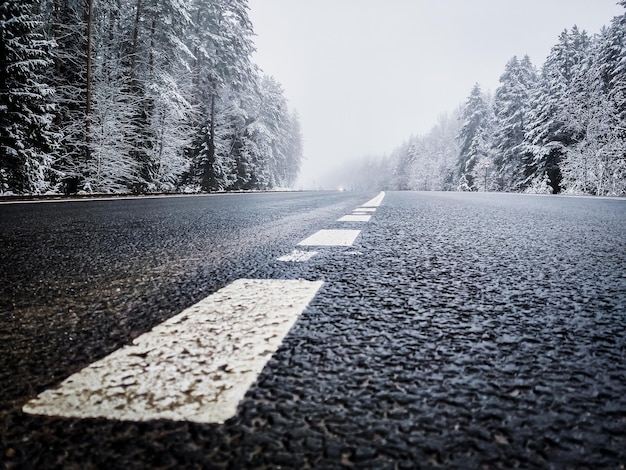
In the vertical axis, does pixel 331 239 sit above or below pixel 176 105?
below

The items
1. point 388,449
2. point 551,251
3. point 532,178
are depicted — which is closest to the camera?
point 388,449

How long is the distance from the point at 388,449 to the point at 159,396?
0.39 meters

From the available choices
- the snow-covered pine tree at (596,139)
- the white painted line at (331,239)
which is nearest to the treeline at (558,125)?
the snow-covered pine tree at (596,139)

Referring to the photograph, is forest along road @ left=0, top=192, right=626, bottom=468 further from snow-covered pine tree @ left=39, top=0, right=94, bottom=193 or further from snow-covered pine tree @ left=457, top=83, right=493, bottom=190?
snow-covered pine tree @ left=457, top=83, right=493, bottom=190

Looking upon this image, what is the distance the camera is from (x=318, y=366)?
2.80 feet

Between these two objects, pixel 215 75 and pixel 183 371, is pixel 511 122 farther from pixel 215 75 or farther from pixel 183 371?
pixel 183 371

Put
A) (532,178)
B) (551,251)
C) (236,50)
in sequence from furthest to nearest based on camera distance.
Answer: (532,178), (236,50), (551,251)

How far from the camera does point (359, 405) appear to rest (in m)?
0.70

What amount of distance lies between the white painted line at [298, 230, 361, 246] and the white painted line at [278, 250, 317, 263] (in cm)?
34

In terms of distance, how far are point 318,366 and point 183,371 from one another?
0.26 meters

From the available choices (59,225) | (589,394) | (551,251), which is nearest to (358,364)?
(589,394)

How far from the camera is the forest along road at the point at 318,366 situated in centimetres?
59

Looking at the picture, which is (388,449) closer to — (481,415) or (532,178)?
(481,415)

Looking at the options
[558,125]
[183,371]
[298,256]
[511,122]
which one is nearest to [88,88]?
[298,256]
